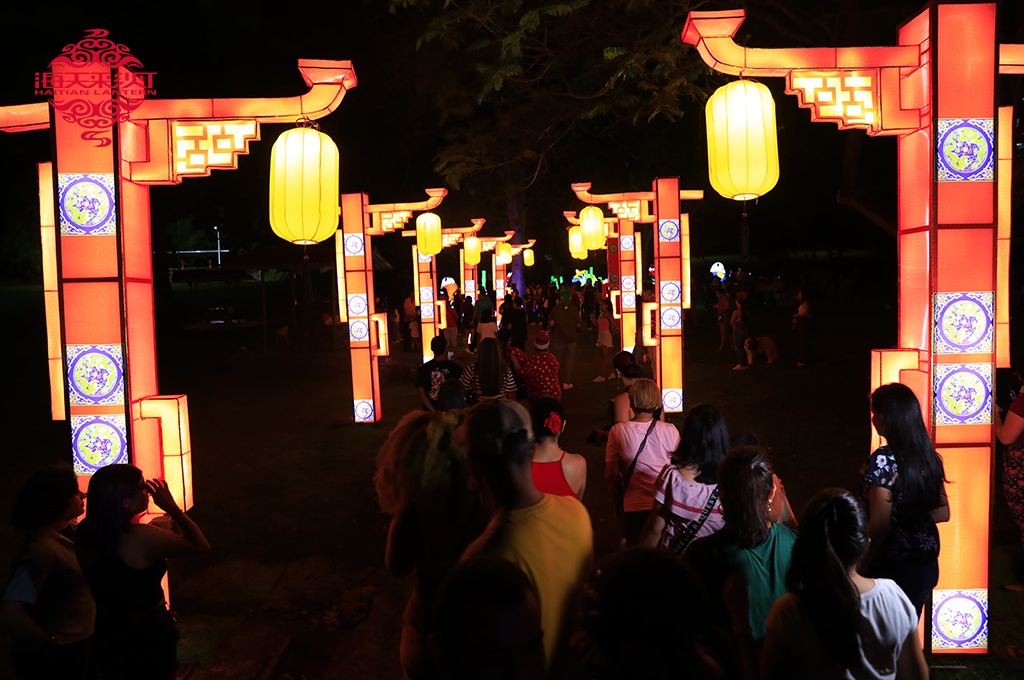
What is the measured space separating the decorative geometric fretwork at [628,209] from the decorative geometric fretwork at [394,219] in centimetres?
421

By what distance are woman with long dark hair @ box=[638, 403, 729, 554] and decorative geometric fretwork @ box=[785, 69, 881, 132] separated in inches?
92.6

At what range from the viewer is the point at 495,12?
11258 mm

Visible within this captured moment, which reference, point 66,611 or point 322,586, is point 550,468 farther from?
point 322,586

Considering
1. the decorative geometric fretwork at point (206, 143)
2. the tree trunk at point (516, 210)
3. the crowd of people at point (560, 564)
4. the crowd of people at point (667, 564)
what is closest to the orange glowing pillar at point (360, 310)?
the decorative geometric fretwork at point (206, 143)

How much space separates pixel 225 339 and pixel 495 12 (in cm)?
2065

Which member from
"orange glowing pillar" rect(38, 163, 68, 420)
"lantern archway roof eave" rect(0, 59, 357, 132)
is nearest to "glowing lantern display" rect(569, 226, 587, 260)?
"lantern archway roof eave" rect(0, 59, 357, 132)

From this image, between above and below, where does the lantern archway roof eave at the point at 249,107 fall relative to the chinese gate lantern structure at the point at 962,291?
above

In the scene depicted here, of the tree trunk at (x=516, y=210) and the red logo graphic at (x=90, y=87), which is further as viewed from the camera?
the tree trunk at (x=516, y=210)

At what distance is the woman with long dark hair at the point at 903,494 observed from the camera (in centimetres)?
352

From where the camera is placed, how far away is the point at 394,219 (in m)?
15.0

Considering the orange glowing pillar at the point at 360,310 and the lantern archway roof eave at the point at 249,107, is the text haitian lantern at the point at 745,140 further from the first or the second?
the orange glowing pillar at the point at 360,310

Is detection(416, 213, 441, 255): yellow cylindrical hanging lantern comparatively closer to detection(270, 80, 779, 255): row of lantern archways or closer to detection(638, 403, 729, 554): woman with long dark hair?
detection(270, 80, 779, 255): row of lantern archways

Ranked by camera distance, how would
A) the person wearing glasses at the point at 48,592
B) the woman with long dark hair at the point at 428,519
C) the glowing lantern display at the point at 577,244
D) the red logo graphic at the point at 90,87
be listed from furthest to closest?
1. the glowing lantern display at the point at 577,244
2. the red logo graphic at the point at 90,87
3. the person wearing glasses at the point at 48,592
4. the woman with long dark hair at the point at 428,519

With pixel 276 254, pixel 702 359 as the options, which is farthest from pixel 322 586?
pixel 276 254
